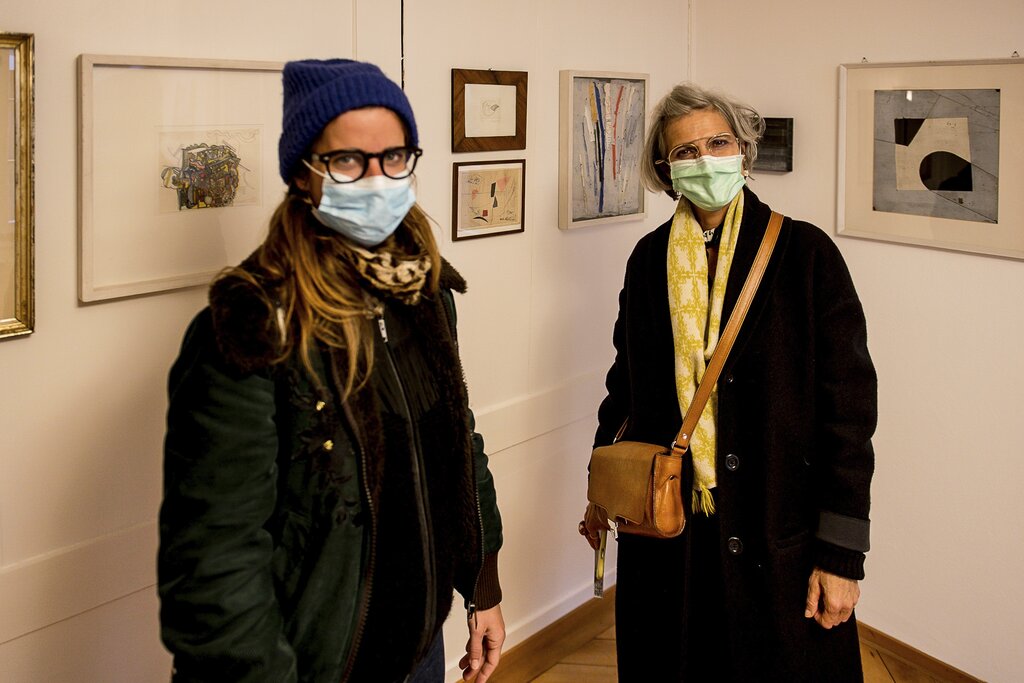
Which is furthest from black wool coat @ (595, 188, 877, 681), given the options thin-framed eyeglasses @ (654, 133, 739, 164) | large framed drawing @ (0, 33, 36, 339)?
large framed drawing @ (0, 33, 36, 339)

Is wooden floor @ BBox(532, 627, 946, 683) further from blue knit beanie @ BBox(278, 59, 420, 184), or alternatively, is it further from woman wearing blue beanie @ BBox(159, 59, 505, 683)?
blue knit beanie @ BBox(278, 59, 420, 184)

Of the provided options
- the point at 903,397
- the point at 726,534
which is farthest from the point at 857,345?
the point at 903,397

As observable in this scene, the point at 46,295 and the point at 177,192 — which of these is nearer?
the point at 46,295

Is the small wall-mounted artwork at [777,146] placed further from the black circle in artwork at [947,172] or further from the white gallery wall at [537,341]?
the black circle in artwork at [947,172]

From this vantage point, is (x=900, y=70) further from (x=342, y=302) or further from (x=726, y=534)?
(x=342, y=302)

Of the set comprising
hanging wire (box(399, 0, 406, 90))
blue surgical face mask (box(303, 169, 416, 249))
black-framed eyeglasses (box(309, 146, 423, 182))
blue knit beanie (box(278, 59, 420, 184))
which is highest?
hanging wire (box(399, 0, 406, 90))

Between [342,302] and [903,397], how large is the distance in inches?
78.9

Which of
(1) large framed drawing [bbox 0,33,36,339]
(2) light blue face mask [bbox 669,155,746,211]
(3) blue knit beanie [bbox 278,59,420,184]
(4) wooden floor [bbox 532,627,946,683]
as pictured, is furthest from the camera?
(4) wooden floor [bbox 532,627,946,683]

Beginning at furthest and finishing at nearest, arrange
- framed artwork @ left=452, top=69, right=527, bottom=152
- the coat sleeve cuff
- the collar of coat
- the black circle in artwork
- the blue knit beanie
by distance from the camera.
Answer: the black circle in artwork < framed artwork @ left=452, top=69, right=527, bottom=152 < the coat sleeve cuff < the blue knit beanie < the collar of coat

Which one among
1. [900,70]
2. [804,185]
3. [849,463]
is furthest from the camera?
[804,185]

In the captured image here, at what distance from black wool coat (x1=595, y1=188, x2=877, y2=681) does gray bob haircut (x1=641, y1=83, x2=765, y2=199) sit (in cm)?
14

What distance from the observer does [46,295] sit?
68.2 inches

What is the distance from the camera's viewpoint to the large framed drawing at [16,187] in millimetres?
1607

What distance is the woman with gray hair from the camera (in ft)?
6.59
